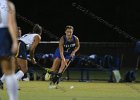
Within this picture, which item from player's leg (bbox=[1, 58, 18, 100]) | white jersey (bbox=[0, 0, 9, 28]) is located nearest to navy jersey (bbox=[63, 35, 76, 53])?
white jersey (bbox=[0, 0, 9, 28])

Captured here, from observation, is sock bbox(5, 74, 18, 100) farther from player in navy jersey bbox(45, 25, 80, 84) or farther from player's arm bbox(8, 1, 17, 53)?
player in navy jersey bbox(45, 25, 80, 84)

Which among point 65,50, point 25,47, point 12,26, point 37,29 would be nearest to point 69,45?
point 65,50

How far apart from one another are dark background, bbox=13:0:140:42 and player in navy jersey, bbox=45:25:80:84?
10327mm

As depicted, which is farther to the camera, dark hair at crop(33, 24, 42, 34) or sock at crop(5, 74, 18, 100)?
dark hair at crop(33, 24, 42, 34)

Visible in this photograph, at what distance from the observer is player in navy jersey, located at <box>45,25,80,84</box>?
13622 mm

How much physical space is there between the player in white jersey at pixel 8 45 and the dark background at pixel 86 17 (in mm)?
17341

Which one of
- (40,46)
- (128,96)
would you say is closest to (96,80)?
(40,46)

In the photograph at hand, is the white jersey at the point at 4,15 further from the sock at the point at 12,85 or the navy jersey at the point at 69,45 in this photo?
the navy jersey at the point at 69,45

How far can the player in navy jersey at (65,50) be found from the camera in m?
13.6

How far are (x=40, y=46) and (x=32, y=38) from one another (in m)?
7.61

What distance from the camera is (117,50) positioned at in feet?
72.2

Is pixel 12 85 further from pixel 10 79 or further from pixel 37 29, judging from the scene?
pixel 37 29

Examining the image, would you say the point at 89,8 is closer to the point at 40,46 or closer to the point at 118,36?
the point at 118,36

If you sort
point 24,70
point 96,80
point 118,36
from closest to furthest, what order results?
point 24,70 → point 96,80 → point 118,36
